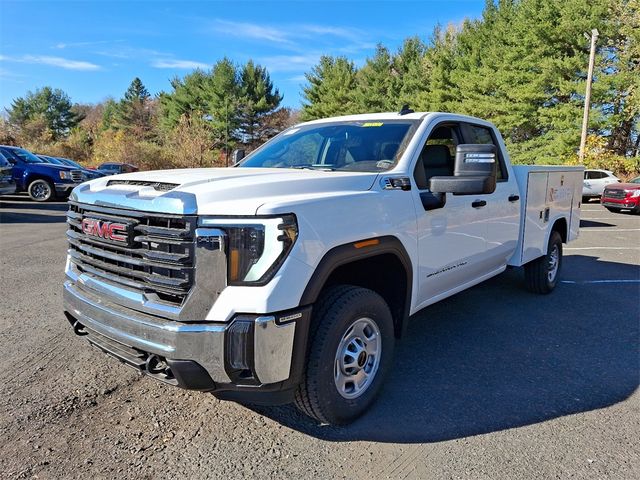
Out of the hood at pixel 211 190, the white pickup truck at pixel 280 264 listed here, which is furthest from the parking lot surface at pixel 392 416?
the hood at pixel 211 190

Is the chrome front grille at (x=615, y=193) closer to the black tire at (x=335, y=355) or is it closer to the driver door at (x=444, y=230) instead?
the driver door at (x=444, y=230)

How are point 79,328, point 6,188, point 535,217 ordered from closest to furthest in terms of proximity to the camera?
point 79,328 < point 535,217 < point 6,188

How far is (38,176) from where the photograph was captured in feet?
50.5

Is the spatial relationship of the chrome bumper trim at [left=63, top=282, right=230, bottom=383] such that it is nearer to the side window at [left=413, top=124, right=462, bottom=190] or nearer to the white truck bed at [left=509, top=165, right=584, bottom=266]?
the side window at [left=413, top=124, right=462, bottom=190]

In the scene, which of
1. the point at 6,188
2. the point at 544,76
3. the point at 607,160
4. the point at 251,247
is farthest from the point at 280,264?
the point at 607,160

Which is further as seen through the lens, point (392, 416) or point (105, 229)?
point (392, 416)

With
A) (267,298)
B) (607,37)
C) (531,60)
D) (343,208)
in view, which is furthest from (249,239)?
(607,37)

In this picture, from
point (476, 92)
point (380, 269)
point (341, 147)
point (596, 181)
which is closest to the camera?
point (380, 269)

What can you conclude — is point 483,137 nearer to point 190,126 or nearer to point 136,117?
point 190,126

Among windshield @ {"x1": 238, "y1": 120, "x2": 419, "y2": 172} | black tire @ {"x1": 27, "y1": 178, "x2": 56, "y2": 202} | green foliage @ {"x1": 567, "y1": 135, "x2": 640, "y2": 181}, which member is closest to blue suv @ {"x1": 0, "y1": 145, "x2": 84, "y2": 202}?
black tire @ {"x1": 27, "y1": 178, "x2": 56, "y2": 202}

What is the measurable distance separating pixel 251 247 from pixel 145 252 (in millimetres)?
589

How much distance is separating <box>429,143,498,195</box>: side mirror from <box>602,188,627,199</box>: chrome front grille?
1757cm

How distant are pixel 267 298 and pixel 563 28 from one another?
2985 cm

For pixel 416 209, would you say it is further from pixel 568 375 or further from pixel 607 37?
pixel 607 37
